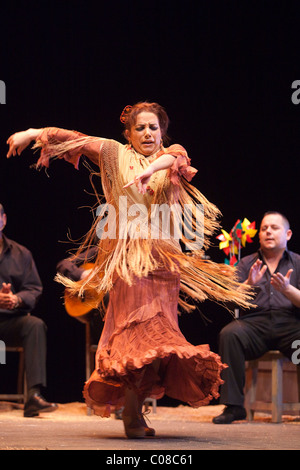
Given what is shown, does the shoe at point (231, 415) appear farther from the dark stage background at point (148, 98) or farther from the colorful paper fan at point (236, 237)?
the dark stage background at point (148, 98)

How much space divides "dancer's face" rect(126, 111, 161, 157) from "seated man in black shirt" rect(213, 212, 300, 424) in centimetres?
124

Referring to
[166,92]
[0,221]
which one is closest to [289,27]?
[166,92]

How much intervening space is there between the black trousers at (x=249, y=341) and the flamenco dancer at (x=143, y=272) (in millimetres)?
1131

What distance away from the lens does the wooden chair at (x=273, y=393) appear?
3961mm

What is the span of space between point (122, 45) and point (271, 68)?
0.99 metres

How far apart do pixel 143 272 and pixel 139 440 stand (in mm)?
619

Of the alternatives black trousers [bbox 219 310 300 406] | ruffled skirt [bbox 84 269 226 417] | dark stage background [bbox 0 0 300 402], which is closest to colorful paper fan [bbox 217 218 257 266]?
dark stage background [bbox 0 0 300 402]

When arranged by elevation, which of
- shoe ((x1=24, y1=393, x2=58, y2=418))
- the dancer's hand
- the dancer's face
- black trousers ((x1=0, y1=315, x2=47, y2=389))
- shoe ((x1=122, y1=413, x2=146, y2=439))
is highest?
the dancer's face

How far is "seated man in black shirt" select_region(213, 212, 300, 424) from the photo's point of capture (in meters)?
3.85

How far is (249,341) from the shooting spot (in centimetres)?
398

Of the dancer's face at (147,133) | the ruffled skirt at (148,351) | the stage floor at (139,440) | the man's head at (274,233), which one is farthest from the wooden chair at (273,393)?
the dancer's face at (147,133)

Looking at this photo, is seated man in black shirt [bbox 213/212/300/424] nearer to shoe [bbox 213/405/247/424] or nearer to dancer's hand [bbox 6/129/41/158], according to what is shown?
shoe [bbox 213/405/247/424]

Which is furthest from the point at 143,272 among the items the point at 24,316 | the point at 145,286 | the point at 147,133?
the point at 24,316

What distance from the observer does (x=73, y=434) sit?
2.88 m
